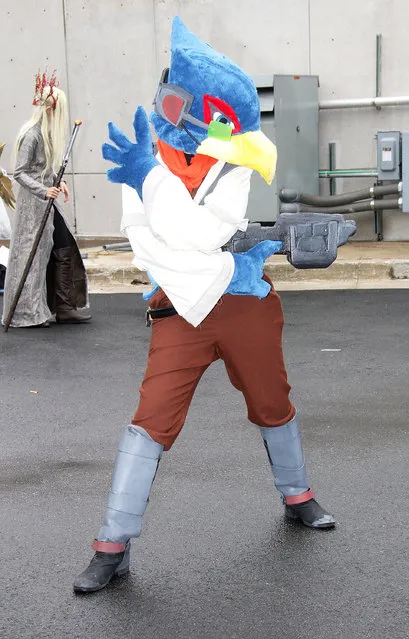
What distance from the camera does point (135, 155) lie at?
387 cm

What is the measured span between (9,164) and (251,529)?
398 inches

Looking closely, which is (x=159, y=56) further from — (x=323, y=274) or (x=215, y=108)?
(x=215, y=108)

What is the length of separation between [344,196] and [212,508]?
782 cm

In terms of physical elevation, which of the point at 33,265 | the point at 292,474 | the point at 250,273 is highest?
the point at 250,273

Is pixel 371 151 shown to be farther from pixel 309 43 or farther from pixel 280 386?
pixel 280 386

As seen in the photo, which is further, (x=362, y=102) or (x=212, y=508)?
(x=362, y=102)

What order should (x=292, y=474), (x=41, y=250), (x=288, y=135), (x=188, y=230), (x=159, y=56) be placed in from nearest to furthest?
(x=188, y=230)
(x=292, y=474)
(x=41, y=250)
(x=288, y=135)
(x=159, y=56)

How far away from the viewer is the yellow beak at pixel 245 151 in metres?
3.85

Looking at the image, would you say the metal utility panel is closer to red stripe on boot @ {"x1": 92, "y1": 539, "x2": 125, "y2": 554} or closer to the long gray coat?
the long gray coat

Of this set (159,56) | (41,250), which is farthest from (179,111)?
(159,56)

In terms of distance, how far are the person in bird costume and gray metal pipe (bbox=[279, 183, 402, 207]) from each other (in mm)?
7793

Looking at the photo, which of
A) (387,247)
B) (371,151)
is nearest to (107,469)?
(387,247)

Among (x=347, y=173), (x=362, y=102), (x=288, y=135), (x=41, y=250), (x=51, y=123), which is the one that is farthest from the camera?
(x=347, y=173)

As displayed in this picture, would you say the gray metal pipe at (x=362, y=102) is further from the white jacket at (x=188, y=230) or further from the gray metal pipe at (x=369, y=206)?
the white jacket at (x=188, y=230)
